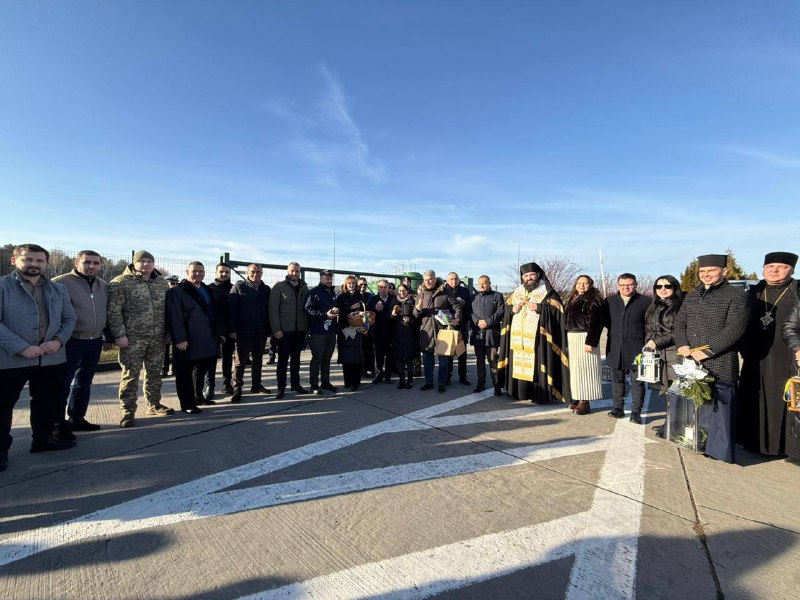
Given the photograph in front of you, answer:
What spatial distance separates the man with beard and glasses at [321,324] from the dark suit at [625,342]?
4.18m

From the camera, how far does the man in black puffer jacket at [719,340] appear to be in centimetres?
408

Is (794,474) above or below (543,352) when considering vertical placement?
below

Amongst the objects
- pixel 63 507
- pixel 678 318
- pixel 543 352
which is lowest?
pixel 63 507

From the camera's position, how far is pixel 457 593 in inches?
88.0

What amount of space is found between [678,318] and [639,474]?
1912 mm

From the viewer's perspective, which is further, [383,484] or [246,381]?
[246,381]

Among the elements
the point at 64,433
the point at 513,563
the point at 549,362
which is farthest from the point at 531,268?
the point at 64,433

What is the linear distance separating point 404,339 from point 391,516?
428cm

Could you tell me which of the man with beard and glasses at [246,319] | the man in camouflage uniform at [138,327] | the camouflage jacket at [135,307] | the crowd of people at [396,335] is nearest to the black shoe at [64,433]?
the crowd of people at [396,335]

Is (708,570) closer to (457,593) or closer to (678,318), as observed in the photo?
(457,593)

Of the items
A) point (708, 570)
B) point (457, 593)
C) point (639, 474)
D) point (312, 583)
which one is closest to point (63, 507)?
point (312, 583)

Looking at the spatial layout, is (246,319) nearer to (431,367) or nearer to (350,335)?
(350,335)

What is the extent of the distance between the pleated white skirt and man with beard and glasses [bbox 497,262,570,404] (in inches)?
4.3

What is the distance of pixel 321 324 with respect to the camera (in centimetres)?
667
